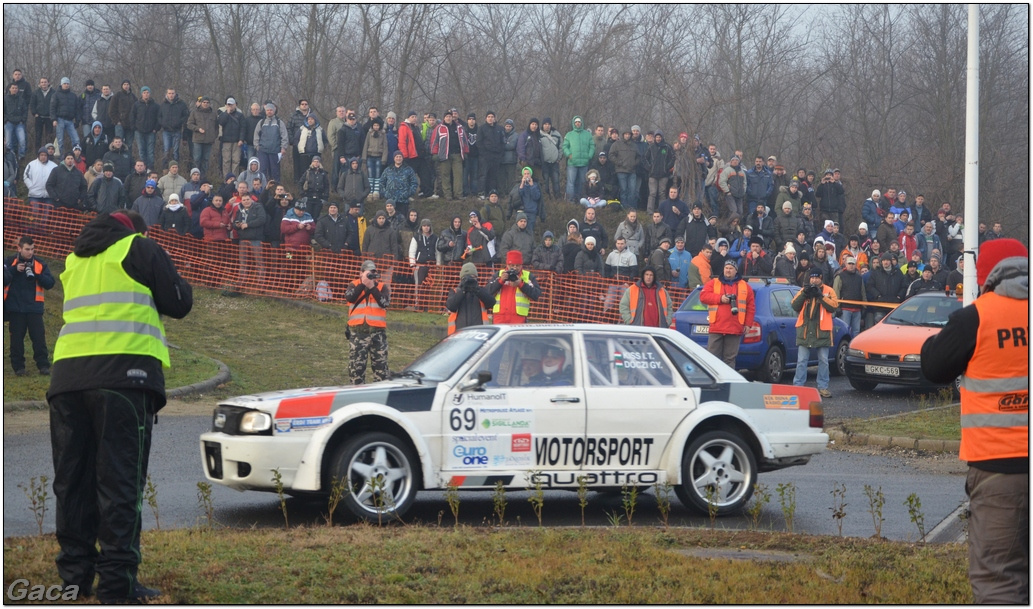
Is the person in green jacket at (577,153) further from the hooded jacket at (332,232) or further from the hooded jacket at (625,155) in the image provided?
the hooded jacket at (332,232)

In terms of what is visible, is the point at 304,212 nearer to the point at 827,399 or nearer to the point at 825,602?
the point at 827,399

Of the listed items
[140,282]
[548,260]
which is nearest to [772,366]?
[548,260]

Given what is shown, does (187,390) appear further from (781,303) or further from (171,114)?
(171,114)

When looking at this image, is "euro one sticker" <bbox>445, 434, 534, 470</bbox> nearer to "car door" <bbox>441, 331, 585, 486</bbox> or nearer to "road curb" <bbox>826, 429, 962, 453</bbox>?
"car door" <bbox>441, 331, 585, 486</bbox>

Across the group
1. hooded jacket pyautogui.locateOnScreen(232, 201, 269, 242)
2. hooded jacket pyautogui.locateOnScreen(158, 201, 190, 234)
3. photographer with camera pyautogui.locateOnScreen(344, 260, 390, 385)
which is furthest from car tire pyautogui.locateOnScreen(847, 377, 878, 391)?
hooded jacket pyautogui.locateOnScreen(158, 201, 190, 234)

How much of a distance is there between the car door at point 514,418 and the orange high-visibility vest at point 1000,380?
3879 mm

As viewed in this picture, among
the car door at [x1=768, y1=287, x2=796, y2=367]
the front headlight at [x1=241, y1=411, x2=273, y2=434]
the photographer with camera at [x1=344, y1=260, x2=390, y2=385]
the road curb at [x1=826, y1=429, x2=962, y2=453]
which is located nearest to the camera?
the front headlight at [x1=241, y1=411, x2=273, y2=434]

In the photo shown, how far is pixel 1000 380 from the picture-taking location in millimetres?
5426

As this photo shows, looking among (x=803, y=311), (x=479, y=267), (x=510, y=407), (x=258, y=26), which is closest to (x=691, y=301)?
(x=803, y=311)

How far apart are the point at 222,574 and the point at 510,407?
9.53 feet

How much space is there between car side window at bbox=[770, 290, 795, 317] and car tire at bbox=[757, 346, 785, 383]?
0.66 m

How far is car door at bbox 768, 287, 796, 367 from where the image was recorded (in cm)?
1928

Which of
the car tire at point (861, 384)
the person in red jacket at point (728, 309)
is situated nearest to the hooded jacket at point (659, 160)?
the car tire at point (861, 384)

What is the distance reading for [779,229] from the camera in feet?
88.1
